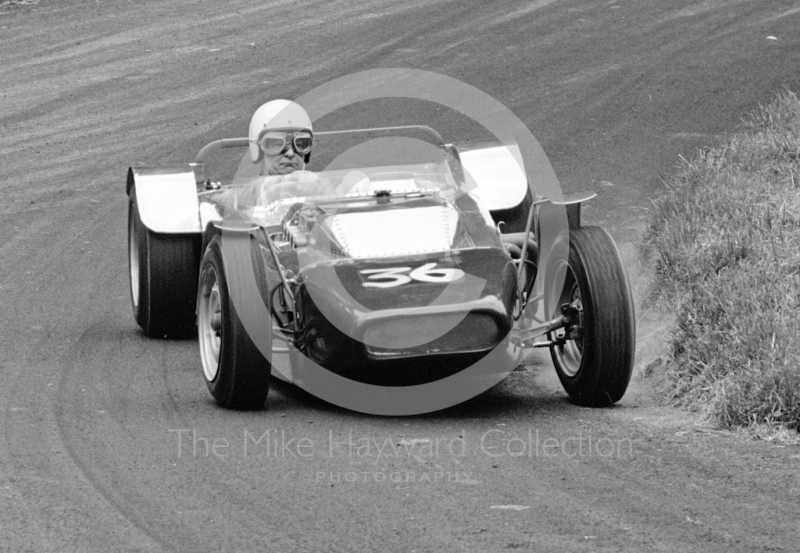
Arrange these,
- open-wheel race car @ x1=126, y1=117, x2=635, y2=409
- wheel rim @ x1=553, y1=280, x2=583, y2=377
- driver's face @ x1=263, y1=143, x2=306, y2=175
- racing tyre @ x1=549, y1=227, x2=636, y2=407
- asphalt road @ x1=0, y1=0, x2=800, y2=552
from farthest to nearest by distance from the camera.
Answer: driver's face @ x1=263, y1=143, x2=306, y2=175 → wheel rim @ x1=553, y1=280, x2=583, y2=377 → racing tyre @ x1=549, y1=227, x2=636, y2=407 → open-wheel race car @ x1=126, y1=117, x2=635, y2=409 → asphalt road @ x1=0, y1=0, x2=800, y2=552

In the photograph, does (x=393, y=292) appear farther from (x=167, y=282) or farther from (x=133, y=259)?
(x=133, y=259)

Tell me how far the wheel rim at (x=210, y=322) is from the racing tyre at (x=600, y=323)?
1806mm

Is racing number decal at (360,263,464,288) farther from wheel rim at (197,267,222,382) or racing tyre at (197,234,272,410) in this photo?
wheel rim at (197,267,222,382)

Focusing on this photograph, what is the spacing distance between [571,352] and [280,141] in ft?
8.84

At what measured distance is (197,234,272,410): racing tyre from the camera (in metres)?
6.05

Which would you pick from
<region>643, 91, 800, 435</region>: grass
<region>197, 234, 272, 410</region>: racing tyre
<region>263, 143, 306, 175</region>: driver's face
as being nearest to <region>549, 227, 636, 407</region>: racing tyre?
<region>643, 91, 800, 435</region>: grass

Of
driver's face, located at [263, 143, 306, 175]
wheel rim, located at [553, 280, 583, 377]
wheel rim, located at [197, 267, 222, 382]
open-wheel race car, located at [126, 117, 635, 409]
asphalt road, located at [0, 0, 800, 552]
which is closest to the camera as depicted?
asphalt road, located at [0, 0, 800, 552]

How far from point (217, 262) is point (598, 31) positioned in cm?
1091

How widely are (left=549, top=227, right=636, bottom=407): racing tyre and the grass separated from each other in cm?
50

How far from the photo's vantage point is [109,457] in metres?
5.59

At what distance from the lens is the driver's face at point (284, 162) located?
8.13 metres

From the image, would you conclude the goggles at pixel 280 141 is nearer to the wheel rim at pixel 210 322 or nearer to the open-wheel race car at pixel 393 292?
the open-wheel race car at pixel 393 292

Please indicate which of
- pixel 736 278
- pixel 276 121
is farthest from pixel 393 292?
pixel 276 121

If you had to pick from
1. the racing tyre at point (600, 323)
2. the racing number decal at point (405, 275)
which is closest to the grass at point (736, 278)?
the racing tyre at point (600, 323)
